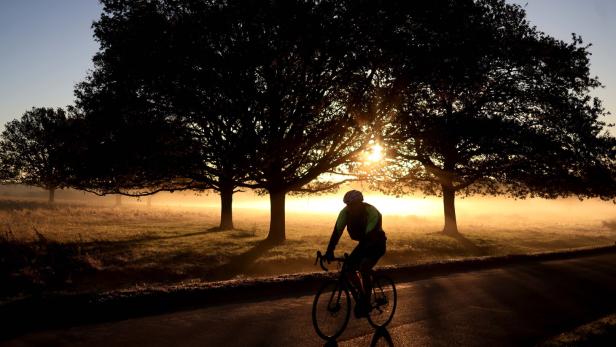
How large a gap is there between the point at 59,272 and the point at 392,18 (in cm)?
1384

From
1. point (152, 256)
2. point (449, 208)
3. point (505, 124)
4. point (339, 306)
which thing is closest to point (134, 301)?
point (339, 306)

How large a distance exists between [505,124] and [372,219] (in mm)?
18279

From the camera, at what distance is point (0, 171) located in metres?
42.8

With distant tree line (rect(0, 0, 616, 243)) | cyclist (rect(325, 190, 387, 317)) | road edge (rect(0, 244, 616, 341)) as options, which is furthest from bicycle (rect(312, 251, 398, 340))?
distant tree line (rect(0, 0, 616, 243))

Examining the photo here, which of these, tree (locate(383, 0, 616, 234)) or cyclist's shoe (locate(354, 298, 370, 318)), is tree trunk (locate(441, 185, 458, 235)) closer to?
tree (locate(383, 0, 616, 234))

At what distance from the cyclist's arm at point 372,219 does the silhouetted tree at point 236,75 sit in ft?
31.9

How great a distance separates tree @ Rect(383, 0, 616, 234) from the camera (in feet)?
62.0

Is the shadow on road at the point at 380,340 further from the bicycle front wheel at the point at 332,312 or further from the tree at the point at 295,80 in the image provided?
the tree at the point at 295,80

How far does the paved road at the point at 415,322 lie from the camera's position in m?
6.27

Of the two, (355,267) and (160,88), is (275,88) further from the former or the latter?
(355,267)

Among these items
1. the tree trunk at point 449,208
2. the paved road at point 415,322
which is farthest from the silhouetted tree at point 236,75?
the tree trunk at point 449,208

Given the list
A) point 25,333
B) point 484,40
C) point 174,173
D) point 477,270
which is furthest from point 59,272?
point 484,40

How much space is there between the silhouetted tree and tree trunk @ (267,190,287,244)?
231 cm

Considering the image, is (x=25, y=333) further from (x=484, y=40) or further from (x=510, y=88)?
(x=510, y=88)
